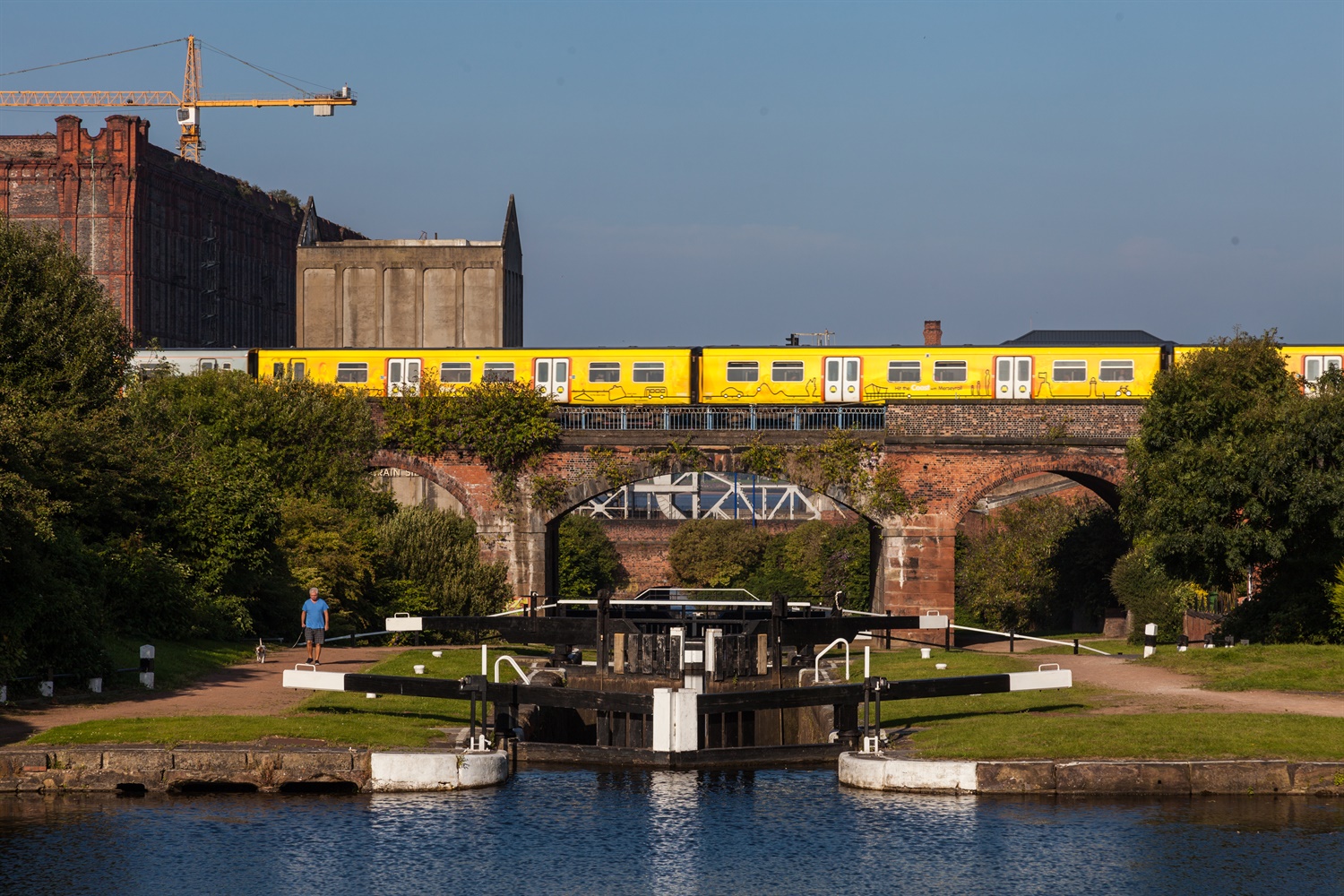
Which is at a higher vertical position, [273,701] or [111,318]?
[111,318]

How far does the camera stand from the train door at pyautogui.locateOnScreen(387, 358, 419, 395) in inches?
1917

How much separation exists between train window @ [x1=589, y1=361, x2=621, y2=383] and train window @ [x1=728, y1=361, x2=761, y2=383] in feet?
11.3

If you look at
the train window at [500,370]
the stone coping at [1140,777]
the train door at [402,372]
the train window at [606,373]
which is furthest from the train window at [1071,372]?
the stone coping at [1140,777]

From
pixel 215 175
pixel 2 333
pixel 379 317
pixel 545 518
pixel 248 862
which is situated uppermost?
pixel 215 175

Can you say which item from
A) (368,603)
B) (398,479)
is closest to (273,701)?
(368,603)

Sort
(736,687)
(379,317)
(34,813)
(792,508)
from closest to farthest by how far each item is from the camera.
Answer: (34,813)
(736,687)
(379,317)
(792,508)

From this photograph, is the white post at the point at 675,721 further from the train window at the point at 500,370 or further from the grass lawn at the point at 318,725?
the train window at the point at 500,370

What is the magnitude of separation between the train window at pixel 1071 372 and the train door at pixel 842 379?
19.3 ft

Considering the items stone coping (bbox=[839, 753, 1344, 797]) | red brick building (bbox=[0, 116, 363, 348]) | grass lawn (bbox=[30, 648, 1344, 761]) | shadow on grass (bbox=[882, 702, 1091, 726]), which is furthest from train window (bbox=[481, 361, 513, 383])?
red brick building (bbox=[0, 116, 363, 348])

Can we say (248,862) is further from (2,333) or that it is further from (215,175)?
(215,175)

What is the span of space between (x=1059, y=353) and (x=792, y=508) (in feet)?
186

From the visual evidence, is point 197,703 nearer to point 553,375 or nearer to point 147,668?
point 147,668

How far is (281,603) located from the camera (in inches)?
1324

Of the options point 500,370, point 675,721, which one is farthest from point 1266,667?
point 500,370
